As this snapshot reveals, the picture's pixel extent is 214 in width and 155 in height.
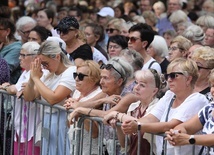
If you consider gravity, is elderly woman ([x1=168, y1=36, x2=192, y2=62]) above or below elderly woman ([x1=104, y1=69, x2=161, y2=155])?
above

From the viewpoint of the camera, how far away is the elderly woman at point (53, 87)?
28.9ft

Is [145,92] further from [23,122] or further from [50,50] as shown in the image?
[23,122]

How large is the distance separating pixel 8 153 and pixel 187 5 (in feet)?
46.6

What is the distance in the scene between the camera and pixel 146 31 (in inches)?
444

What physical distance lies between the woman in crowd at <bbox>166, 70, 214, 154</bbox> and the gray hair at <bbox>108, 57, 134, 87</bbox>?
148 centimetres

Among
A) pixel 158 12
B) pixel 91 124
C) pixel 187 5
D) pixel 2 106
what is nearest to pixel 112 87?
pixel 91 124

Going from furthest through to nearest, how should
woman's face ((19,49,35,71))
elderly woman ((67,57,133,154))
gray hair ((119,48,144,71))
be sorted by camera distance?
woman's face ((19,49,35,71)) < gray hair ((119,48,144,71)) < elderly woman ((67,57,133,154))

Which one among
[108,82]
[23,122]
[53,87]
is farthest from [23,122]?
[108,82]

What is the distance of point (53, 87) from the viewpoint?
951 cm

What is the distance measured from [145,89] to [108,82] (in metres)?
0.58

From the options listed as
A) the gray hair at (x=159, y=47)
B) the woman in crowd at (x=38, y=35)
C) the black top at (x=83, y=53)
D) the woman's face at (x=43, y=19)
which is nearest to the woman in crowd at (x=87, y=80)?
the black top at (x=83, y=53)

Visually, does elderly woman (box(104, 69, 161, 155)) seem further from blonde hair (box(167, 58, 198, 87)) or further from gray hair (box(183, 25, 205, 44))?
gray hair (box(183, 25, 205, 44))

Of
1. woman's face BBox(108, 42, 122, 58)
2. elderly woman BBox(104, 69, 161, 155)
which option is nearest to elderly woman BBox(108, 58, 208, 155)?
elderly woman BBox(104, 69, 161, 155)

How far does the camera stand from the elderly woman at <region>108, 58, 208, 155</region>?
7.39 metres
